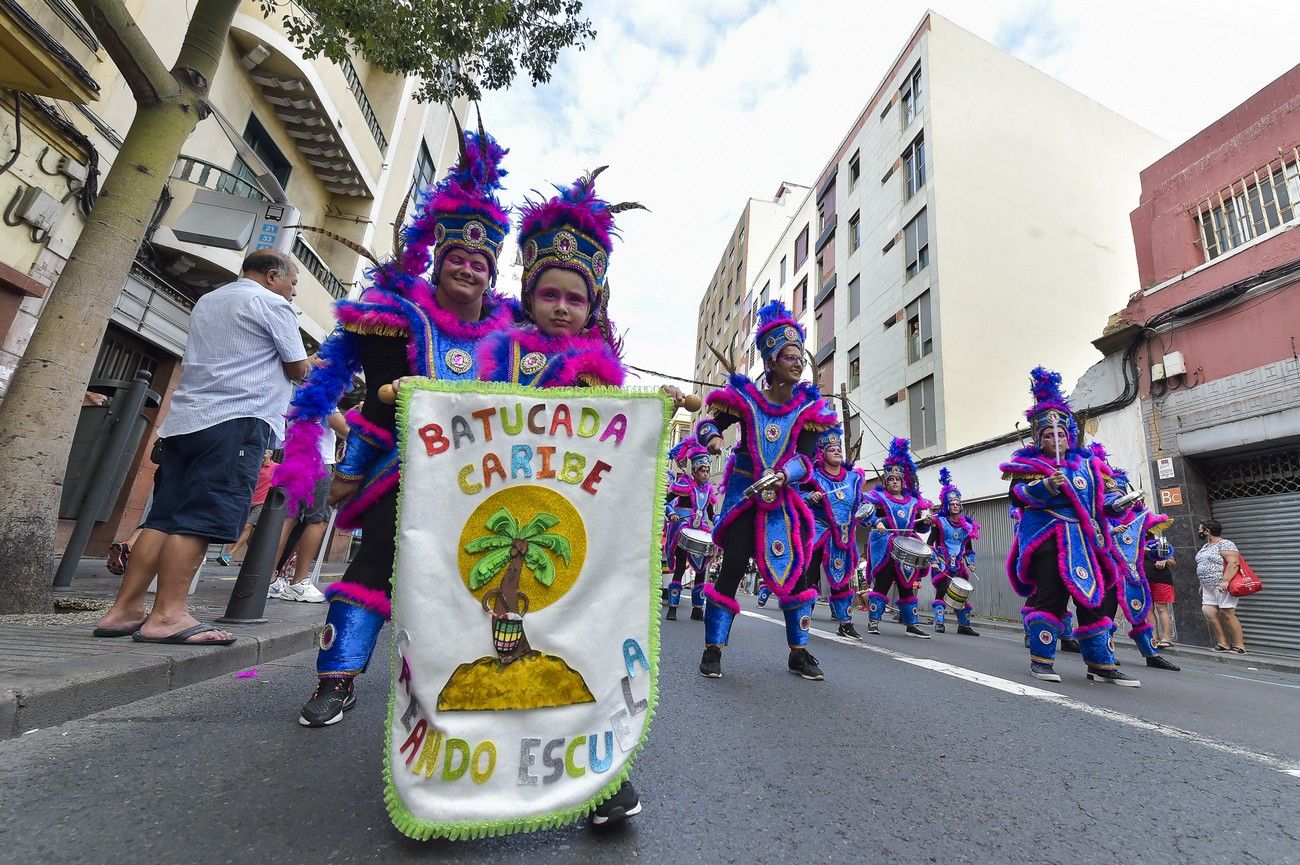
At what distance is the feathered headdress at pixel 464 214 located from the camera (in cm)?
257

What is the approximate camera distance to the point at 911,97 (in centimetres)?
2253

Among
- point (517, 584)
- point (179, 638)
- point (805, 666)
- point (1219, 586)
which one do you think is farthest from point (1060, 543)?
point (1219, 586)

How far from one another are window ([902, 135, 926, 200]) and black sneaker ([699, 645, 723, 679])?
20923 mm

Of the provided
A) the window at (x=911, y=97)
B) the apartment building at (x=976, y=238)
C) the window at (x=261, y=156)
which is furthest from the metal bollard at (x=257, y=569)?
the window at (x=911, y=97)

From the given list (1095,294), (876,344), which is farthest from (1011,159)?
(876,344)

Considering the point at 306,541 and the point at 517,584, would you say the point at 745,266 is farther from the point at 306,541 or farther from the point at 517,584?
the point at 517,584

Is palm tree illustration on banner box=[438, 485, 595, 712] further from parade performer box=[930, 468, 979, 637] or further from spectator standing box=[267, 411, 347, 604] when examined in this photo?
parade performer box=[930, 468, 979, 637]

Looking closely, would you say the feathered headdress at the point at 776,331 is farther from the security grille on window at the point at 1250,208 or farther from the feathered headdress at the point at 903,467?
the security grille on window at the point at 1250,208

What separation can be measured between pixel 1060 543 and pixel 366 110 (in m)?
16.3

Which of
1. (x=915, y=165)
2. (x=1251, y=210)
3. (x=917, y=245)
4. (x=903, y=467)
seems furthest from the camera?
(x=915, y=165)

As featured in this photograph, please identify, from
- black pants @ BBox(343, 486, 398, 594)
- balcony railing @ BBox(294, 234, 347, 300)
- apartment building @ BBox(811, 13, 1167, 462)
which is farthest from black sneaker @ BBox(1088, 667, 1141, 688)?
apartment building @ BBox(811, 13, 1167, 462)

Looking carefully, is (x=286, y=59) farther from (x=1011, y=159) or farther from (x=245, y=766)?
(x=1011, y=159)

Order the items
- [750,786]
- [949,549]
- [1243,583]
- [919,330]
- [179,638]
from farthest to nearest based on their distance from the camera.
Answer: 1. [919,330]
2. [949,549]
3. [1243,583]
4. [179,638]
5. [750,786]

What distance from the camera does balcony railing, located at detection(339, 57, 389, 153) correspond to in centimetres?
1387
